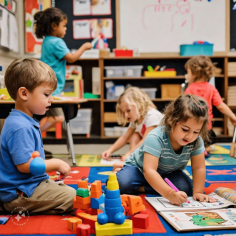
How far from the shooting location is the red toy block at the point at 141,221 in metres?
0.94

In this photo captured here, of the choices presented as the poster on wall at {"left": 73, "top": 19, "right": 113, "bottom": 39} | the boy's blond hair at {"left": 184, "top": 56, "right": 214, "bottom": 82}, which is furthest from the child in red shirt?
the poster on wall at {"left": 73, "top": 19, "right": 113, "bottom": 39}

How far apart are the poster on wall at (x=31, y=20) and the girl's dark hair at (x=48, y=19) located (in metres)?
1.26

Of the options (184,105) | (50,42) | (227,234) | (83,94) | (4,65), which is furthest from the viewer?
(83,94)

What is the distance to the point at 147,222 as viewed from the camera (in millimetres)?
946

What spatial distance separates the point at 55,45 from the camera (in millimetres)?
2074

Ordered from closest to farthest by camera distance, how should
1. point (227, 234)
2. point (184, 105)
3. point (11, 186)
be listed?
point (227, 234) < point (11, 186) < point (184, 105)

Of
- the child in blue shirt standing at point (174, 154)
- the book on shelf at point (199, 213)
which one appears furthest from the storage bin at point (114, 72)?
the book on shelf at point (199, 213)

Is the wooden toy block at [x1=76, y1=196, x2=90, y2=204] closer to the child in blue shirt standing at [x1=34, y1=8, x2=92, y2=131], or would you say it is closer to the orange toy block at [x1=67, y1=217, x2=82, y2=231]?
the orange toy block at [x1=67, y1=217, x2=82, y2=231]

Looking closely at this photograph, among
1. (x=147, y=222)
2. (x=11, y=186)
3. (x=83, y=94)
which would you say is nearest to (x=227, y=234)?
(x=147, y=222)

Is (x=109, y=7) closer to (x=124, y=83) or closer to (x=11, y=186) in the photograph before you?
(x=124, y=83)

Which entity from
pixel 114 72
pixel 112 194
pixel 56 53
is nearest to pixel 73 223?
pixel 112 194

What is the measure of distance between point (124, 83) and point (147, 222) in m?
2.55

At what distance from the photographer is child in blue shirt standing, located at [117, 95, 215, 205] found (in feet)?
3.69

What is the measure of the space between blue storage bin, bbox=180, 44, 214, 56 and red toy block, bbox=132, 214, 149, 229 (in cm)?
250
